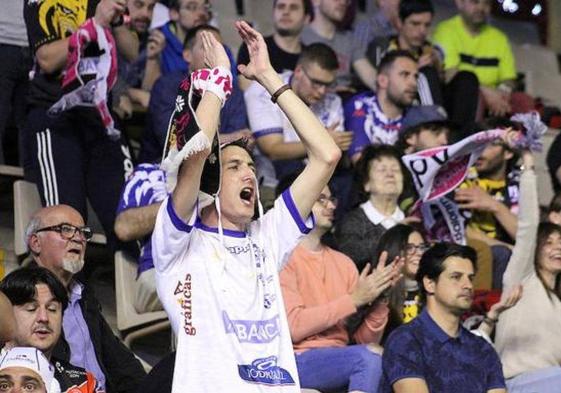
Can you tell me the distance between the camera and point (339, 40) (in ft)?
33.7

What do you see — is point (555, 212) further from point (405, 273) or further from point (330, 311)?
point (330, 311)

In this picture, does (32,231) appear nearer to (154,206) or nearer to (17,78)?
(154,206)

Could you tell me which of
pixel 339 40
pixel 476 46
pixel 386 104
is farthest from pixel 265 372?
pixel 476 46

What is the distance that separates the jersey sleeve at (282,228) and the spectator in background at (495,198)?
9.98 ft

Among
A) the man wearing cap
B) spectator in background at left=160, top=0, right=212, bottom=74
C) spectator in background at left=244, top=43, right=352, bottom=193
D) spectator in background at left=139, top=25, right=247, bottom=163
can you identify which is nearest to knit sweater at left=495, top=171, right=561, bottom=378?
the man wearing cap

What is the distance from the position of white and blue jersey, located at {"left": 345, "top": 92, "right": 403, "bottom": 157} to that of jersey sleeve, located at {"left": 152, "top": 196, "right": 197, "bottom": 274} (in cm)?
396

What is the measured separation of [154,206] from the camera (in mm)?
7270

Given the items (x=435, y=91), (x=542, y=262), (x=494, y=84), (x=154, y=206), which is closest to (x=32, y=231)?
(x=154, y=206)

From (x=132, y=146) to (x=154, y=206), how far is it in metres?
1.69

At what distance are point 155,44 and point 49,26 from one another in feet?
5.42

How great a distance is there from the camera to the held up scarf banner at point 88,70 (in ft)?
24.7

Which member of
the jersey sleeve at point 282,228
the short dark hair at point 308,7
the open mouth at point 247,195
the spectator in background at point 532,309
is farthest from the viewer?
the short dark hair at point 308,7

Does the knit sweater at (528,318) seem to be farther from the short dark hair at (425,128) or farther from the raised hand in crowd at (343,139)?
the raised hand in crowd at (343,139)

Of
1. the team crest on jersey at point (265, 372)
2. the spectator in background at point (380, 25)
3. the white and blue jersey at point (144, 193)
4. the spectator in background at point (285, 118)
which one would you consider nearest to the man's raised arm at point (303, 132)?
the team crest on jersey at point (265, 372)
